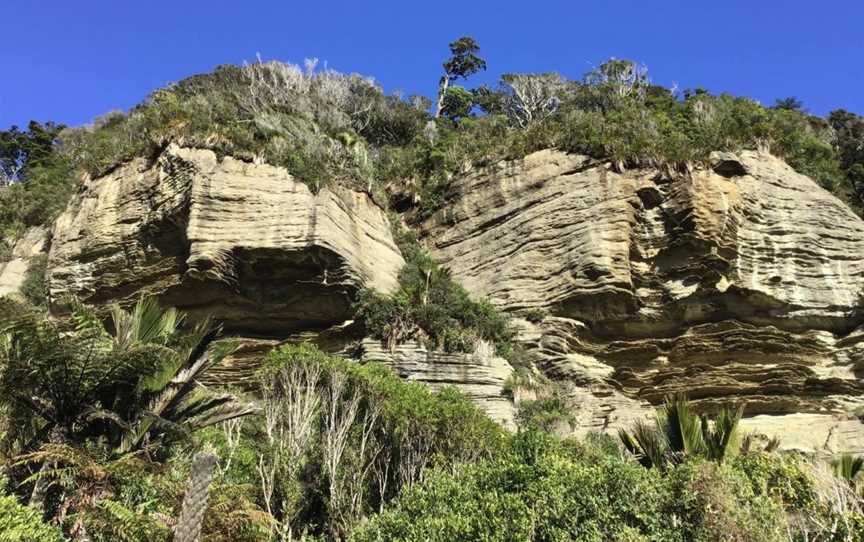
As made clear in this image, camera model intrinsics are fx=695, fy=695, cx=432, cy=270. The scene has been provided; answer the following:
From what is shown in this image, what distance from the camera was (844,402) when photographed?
1777cm

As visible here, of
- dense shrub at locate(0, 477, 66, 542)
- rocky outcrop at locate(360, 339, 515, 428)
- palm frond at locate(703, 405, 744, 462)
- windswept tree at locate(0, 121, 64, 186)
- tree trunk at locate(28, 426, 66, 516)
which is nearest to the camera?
dense shrub at locate(0, 477, 66, 542)

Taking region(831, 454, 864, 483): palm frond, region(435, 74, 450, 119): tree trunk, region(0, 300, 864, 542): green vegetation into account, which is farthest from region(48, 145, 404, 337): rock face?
region(435, 74, 450, 119): tree trunk

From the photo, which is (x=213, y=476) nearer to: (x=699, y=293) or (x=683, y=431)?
(x=683, y=431)

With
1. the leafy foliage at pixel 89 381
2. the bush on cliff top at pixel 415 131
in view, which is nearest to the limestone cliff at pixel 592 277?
the bush on cliff top at pixel 415 131

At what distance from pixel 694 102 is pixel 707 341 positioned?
1083 cm

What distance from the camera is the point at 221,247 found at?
1667 centimetres

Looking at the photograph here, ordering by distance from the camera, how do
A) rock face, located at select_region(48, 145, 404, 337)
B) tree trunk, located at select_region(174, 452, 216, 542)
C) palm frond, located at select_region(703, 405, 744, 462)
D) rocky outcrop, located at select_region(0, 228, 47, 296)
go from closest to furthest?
tree trunk, located at select_region(174, 452, 216, 542)
palm frond, located at select_region(703, 405, 744, 462)
rock face, located at select_region(48, 145, 404, 337)
rocky outcrop, located at select_region(0, 228, 47, 296)

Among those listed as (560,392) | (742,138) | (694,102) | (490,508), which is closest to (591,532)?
(490,508)

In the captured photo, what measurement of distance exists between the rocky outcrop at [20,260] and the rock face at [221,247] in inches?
136

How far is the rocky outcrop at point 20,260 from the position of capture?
2116cm

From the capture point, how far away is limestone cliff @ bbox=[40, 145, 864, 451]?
56.3ft

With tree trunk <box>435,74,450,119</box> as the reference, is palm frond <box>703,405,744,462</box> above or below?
below

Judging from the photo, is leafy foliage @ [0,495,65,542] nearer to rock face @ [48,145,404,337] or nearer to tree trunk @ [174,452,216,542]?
tree trunk @ [174,452,216,542]

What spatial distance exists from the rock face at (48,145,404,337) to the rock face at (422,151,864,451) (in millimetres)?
4997
